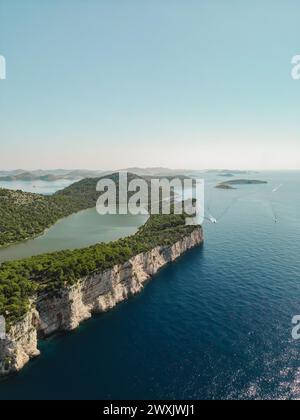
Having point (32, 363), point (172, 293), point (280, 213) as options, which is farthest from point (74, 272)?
point (280, 213)

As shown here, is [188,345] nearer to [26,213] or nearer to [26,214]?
[26,214]

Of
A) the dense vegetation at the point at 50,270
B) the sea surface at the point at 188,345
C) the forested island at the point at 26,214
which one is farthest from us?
the forested island at the point at 26,214

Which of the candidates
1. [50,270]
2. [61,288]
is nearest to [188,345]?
[61,288]

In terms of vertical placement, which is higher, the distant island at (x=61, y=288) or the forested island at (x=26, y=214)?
the forested island at (x=26, y=214)

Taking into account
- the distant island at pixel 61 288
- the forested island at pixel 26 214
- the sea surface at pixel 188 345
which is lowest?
the sea surface at pixel 188 345

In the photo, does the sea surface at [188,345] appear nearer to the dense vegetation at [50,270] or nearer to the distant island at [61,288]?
the distant island at [61,288]

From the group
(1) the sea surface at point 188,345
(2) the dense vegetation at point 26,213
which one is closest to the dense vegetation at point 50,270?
(1) the sea surface at point 188,345
